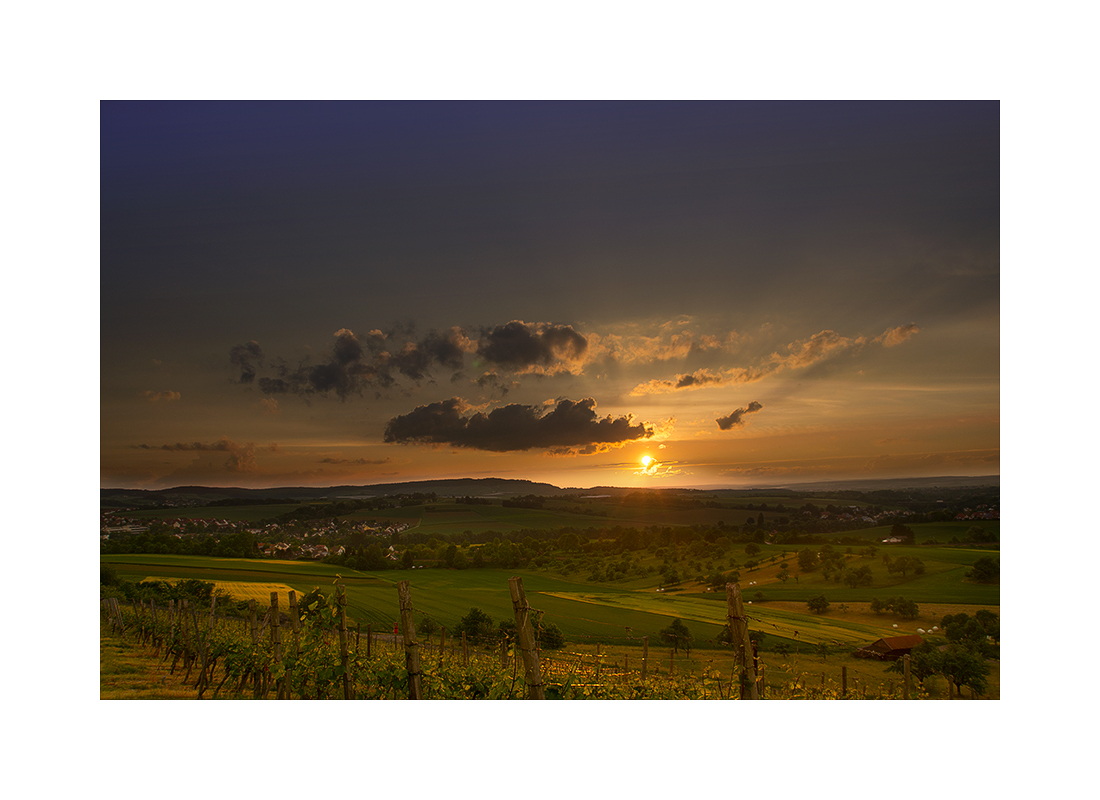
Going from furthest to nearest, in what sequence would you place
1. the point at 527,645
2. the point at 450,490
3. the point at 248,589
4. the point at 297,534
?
the point at 450,490, the point at 297,534, the point at 248,589, the point at 527,645

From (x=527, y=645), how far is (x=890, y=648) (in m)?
Answer: 4.19

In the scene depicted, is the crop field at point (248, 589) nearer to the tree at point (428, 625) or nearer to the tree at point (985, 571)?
the tree at point (428, 625)

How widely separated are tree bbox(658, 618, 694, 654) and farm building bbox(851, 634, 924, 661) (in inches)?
64.6

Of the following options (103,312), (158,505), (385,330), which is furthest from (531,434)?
(103,312)

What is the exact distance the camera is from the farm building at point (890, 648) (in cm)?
568

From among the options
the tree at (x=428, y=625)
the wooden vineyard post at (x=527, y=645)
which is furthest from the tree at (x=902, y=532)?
the tree at (x=428, y=625)

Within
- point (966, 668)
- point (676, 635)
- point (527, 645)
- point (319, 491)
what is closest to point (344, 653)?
point (527, 645)

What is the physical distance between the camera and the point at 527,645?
3.56m

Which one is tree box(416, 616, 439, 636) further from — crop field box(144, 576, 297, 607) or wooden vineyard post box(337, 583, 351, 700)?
wooden vineyard post box(337, 583, 351, 700)

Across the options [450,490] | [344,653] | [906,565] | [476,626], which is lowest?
[476,626]

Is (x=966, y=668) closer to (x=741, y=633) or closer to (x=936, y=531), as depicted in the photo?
(x=936, y=531)

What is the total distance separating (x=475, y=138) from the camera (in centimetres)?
621

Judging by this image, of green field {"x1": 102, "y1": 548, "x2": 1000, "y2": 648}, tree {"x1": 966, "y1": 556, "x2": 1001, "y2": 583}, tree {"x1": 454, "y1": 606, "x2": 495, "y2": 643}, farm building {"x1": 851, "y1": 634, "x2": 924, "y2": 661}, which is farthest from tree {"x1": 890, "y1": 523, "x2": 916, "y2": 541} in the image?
tree {"x1": 454, "y1": 606, "x2": 495, "y2": 643}

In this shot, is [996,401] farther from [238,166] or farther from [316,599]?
[238,166]
